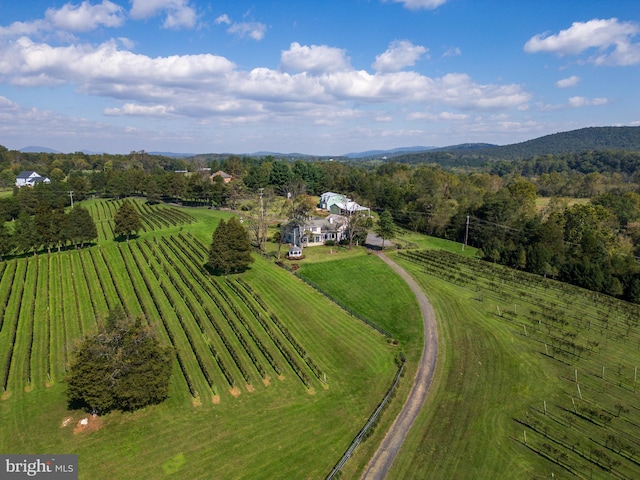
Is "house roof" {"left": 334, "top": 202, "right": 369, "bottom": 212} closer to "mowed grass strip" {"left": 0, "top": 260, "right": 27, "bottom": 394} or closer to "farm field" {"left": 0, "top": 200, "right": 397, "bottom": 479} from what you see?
"farm field" {"left": 0, "top": 200, "right": 397, "bottom": 479}

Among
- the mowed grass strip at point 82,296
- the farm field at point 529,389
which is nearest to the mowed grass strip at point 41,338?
the mowed grass strip at point 82,296

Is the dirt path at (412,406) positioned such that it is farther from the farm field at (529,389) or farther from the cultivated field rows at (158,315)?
the cultivated field rows at (158,315)

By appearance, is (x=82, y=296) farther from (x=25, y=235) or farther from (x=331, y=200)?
(x=331, y=200)

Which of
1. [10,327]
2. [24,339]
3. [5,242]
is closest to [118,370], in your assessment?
[24,339]

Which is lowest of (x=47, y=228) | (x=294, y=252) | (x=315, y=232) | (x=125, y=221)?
(x=294, y=252)

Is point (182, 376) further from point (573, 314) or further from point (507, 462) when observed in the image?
point (573, 314)

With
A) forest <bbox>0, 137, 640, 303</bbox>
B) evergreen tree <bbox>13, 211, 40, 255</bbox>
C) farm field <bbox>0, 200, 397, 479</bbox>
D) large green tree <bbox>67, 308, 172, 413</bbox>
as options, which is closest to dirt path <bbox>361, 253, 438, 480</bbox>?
farm field <bbox>0, 200, 397, 479</bbox>
